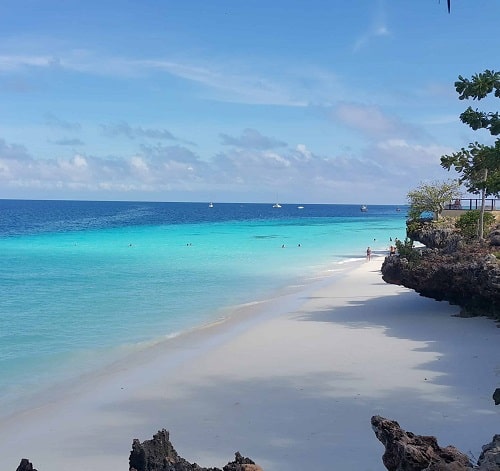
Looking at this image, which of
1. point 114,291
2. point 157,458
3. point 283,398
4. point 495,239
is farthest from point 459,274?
point 114,291

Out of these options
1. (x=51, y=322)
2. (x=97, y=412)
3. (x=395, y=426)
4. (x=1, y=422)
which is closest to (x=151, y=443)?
(x=395, y=426)

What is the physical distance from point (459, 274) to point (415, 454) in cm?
1321

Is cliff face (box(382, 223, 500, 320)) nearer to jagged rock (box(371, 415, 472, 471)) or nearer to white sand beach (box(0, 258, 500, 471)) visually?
white sand beach (box(0, 258, 500, 471))

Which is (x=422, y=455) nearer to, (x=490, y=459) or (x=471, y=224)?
(x=490, y=459)

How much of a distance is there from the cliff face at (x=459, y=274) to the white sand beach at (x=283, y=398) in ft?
2.37

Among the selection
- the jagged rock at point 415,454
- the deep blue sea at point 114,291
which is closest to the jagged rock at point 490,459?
the jagged rock at point 415,454

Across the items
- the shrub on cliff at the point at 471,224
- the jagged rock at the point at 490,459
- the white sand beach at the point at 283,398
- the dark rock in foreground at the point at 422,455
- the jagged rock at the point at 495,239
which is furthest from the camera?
the shrub on cliff at the point at 471,224

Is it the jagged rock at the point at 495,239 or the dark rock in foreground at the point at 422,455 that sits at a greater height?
the jagged rock at the point at 495,239

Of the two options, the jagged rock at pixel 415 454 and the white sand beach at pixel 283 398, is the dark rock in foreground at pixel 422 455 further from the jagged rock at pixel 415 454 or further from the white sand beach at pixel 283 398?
the white sand beach at pixel 283 398

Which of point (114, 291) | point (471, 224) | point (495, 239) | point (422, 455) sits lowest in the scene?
point (114, 291)

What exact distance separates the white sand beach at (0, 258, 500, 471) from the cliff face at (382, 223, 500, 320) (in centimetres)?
72

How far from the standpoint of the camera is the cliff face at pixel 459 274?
17.5m

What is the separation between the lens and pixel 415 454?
243 inches

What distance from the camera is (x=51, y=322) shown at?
2252 cm
